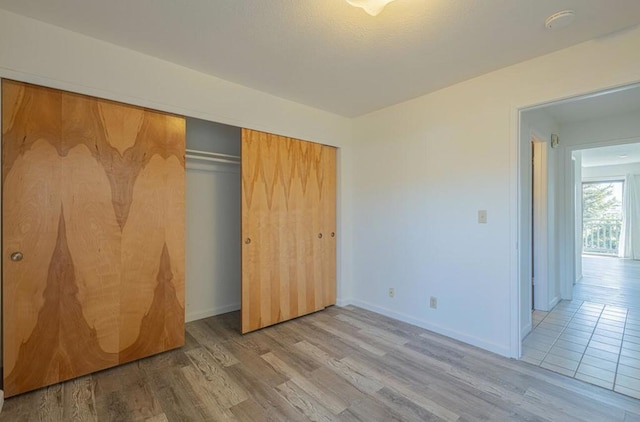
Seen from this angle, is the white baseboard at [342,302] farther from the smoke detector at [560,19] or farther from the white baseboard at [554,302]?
the smoke detector at [560,19]

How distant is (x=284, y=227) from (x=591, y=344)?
10.7ft

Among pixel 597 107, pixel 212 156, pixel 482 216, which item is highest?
pixel 597 107

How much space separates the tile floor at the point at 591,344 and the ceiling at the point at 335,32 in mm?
2547

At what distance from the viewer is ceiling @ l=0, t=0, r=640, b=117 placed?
1.75 metres

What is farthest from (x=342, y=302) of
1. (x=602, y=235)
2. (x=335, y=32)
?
(x=602, y=235)

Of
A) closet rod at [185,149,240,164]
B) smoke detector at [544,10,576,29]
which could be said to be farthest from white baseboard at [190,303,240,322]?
smoke detector at [544,10,576,29]

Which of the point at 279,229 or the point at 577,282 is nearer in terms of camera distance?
the point at 279,229

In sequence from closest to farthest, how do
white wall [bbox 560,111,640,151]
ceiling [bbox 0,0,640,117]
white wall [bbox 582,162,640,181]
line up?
1. ceiling [bbox 0,0,640,117]
2. white wall [bbox 560,111,640,151]
3. white wall [bbox 582,162,640,181]

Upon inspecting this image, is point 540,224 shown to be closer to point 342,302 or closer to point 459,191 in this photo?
point 459,191

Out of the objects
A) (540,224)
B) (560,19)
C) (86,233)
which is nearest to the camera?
(560,19)

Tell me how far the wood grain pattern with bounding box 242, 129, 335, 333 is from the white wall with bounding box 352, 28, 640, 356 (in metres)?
0.58

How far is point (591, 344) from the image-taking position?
2711 mm

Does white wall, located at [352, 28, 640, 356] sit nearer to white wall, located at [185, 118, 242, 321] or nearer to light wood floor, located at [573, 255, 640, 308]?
white wall, located at [185, 118, 242, 321]

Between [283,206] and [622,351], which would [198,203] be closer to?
[283,206]
